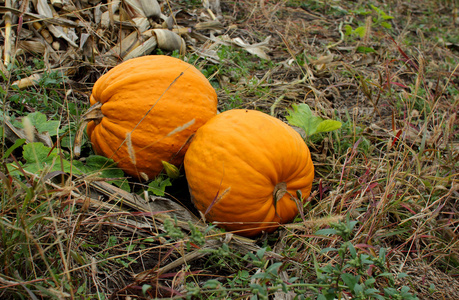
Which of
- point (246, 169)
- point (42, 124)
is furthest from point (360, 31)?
point (42, 124)

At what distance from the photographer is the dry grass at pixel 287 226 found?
1.54 metres

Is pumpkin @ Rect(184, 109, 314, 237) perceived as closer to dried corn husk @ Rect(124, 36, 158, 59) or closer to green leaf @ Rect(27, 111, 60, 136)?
green leaf @ Rect(27, 111, 60, 136)

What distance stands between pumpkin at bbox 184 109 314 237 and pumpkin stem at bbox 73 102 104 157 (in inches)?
23.6

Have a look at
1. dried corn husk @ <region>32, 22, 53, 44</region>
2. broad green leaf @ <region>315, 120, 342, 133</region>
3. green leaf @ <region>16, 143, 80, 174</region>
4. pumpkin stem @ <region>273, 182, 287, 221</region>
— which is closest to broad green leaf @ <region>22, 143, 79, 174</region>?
green leaf @ <region>16, 143, 80, 174</region>

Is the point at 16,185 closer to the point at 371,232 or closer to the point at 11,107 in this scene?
the point at 11,107

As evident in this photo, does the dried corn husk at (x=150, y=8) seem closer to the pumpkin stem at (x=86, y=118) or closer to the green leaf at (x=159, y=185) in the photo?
the pumpkin stem at (x=86, y=118)

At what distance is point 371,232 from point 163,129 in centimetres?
128

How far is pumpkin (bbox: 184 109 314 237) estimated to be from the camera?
191 cm

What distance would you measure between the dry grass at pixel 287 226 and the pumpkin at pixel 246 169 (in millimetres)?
128

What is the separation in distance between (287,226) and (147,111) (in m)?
0.99

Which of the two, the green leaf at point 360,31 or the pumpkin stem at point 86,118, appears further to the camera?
the green leaf at point 360,31

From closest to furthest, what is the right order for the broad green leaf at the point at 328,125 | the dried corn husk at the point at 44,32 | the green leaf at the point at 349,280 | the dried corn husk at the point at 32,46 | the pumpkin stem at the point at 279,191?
the green leaf at the point at 349,280 < the pumpkin stem at the point at 279,191 < the broad green leaf at the point at 328,125 < the dried corn husk at the point at 32,46 < the dried corn husk at the point at 44,32

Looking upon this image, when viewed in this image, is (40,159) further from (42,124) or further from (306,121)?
(306,121)

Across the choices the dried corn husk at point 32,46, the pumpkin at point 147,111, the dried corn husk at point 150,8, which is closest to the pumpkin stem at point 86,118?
the pumpkin at point 147,111
